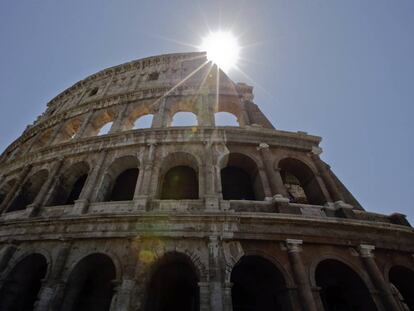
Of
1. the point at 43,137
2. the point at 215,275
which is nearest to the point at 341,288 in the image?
the point at 215,275

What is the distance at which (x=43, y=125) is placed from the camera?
1537cm

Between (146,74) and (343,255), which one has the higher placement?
(146,74)

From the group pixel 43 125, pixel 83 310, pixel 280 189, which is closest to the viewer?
pixel 83 310

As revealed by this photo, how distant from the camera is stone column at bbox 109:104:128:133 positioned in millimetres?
11813

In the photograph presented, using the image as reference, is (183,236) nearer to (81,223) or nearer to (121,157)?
(81,223)

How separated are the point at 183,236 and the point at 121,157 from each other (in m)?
4.81

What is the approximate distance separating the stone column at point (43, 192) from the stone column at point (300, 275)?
9.54 meters

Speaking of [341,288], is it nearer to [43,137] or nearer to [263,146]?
[263,146]

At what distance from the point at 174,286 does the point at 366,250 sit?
6.39 m

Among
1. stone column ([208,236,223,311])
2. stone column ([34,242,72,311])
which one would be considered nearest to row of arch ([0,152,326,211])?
stone column ([34,242,72,311])

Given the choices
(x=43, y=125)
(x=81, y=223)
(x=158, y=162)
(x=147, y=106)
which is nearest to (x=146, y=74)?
(x=147, y=106)

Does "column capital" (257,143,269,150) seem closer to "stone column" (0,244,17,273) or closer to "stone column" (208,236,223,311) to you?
"stone column" (208,236,223,311)

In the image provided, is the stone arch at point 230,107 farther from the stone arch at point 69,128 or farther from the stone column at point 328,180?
the stone arch at point 69,128

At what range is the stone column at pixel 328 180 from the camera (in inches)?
339
